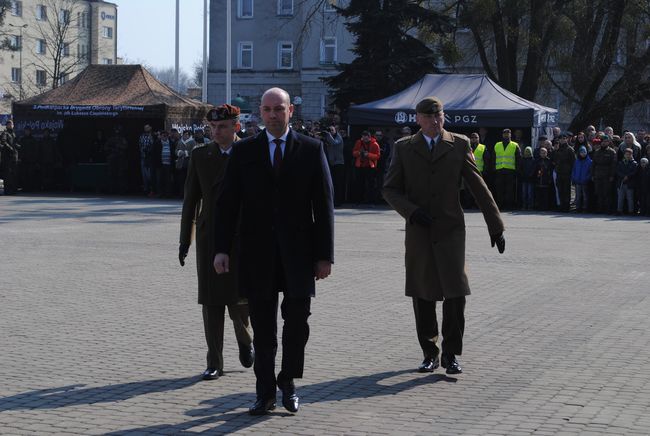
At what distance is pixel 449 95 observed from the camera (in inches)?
1125

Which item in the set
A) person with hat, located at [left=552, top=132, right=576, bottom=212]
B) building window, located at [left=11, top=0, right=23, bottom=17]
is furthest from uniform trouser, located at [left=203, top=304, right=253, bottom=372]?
building window, located at [left=11, top=0, right=23, bottom=17]

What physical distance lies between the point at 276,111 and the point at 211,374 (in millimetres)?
2102

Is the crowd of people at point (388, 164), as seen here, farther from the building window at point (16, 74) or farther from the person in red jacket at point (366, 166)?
the building window at point (16, 74)

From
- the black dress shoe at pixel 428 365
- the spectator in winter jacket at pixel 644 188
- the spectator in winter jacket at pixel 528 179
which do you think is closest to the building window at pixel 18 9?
the spectator in winter jacket at pixel 528 179

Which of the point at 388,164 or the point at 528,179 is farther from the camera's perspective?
the point at 388,164

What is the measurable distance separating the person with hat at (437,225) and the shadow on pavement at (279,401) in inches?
11.7

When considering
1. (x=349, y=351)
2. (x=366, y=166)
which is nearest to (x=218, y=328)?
(x=349, y=351)

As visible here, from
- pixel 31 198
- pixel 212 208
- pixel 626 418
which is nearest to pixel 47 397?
pixel 212 208

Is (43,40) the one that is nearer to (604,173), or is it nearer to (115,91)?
(115,91)

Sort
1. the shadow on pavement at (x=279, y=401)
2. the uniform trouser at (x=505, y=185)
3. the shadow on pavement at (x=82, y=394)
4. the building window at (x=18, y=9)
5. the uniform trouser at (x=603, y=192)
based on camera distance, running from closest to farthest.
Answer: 1. the shadow on pavement at (x=279, y=401)
2. the shadow on pavement at (x=82, y=394)
3. the uniform trouser at (x=603, y=192)
4. the uniform trouser at (x=505, y=185)
5. the building window at (x=18, y=9)

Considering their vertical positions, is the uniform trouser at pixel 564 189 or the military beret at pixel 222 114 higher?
the military beret at pixel 222 114

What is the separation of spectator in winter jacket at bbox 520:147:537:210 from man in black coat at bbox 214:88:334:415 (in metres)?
19.8

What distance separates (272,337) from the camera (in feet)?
22.6

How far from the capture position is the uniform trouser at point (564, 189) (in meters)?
25.9
